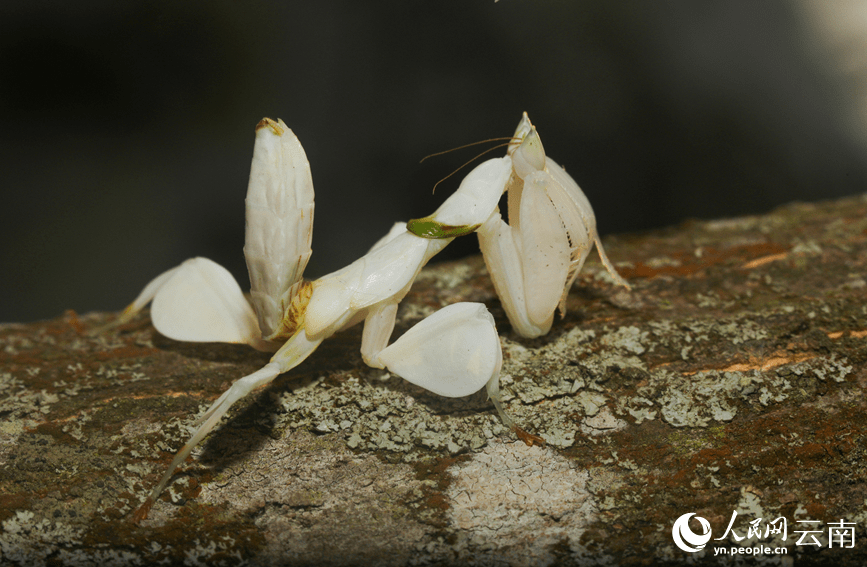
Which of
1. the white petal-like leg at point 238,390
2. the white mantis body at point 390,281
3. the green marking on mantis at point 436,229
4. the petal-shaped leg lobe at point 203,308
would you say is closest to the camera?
the white petal-like leg at point 238,390

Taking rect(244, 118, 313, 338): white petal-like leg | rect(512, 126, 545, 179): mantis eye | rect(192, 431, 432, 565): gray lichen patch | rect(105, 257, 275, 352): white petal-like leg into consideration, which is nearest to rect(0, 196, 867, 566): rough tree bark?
rect(192, 431, 432, 565): gray lichen patch

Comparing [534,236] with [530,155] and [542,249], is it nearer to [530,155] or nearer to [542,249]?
[542,249]

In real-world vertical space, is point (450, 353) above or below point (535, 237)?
below

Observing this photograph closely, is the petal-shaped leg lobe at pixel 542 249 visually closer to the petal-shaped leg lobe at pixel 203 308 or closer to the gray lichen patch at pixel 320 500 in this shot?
the gray lichen patch at pixel 320 500

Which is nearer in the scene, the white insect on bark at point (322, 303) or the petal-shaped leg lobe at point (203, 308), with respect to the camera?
the white insect on bark at point (322, 303)

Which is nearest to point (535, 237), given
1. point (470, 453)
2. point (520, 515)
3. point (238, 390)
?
point (470, 453)

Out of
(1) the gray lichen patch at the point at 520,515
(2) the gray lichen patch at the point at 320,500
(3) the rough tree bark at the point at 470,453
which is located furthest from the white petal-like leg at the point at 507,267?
(2) the gray lichen patch at the point at 320,500

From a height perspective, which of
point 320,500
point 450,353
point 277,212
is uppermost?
point 277,212
